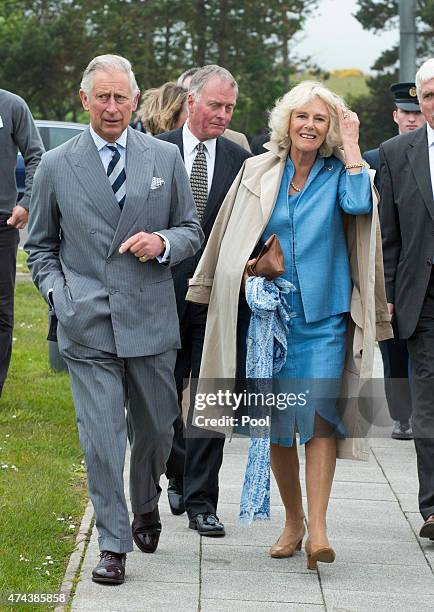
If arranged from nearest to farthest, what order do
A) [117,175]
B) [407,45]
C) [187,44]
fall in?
[117,175], [407,45], [187,44]

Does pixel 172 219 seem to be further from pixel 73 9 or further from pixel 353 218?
pixel 73 9

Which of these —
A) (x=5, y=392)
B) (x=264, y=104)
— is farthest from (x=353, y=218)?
(x=264, y=104)

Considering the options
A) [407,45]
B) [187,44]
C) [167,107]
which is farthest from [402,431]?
[187,44]

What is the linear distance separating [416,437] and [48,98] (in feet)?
105

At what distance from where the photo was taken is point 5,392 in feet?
32.5

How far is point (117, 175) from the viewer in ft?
19.0

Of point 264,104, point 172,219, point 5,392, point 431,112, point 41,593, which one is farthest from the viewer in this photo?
point 264,104

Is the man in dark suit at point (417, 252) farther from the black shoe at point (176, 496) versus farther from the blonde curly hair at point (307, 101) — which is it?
the black shoe at point (176, 496)

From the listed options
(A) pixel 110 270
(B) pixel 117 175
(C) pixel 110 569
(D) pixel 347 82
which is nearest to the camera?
(C) pixel 110 569

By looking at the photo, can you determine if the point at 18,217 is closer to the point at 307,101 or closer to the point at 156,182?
the point at 156,182

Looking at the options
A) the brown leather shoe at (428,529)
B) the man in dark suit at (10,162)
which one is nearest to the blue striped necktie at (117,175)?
the brown leather shoe at (428,529)

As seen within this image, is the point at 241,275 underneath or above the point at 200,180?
underneath

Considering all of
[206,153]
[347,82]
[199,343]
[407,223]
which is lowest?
[347,82]

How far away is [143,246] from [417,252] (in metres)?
1.58
